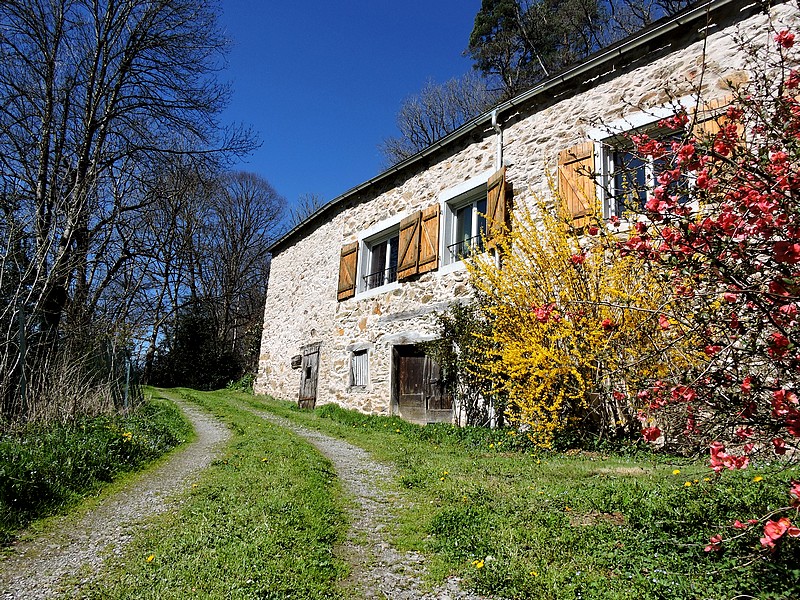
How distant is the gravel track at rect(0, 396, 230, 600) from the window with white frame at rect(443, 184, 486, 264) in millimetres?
5716

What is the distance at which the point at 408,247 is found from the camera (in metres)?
10.4

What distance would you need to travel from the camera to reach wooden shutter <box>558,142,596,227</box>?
7.28m

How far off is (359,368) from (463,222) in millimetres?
3874

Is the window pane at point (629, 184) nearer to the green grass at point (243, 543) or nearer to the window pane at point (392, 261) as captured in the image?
the green grass at point (243, 543)

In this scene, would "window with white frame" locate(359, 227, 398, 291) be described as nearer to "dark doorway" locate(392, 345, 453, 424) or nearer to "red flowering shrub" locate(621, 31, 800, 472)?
"dark doorway" locate(392, 345, 453, 424)

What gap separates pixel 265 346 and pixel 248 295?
38.9 feet

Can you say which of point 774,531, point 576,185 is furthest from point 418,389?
point 774,531

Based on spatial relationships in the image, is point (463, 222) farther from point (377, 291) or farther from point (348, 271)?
point (348, 271)

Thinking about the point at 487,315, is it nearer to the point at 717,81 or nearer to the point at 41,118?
the point at 717,81

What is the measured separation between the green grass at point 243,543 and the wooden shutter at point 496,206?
4.72 metres

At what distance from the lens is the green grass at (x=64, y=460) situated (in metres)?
4.09

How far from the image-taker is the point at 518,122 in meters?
8.93

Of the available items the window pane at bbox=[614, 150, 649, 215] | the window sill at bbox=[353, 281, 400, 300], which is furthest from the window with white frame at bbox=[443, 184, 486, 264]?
the window pane at bbox=[614, 150, 649, 215]

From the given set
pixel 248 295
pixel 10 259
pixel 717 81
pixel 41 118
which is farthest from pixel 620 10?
pixel 248 295
